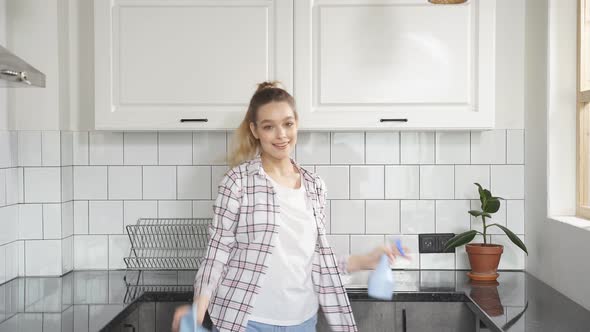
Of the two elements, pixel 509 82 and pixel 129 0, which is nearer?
pixel 129 0

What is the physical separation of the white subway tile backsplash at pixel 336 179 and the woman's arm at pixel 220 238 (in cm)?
79

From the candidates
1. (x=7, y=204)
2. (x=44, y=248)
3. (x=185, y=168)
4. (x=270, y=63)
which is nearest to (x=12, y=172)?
(x=7, y=204)

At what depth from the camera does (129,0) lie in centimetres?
253

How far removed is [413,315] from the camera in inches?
94.3

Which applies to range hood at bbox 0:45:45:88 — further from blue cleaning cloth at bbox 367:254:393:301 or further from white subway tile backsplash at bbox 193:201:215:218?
blue cleaning cloth at bbox 367:254:393:301

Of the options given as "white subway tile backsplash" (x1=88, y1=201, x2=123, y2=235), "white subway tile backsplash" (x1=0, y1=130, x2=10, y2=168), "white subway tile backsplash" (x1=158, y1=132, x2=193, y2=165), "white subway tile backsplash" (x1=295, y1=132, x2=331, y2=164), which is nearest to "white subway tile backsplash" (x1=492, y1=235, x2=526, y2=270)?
"white subway tile backsplash" (x1=295, y1=132, x2=331, y2=164)

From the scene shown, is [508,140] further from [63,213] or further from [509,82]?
[63,213]

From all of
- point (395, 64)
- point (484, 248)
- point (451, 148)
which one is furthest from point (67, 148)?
point (484, 248)

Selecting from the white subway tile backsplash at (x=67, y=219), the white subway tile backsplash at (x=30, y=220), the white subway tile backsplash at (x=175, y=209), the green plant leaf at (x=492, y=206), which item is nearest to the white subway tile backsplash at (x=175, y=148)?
the white subway tile backsplash at (x=175, y=209)

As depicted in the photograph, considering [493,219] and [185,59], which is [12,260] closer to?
[185,59]

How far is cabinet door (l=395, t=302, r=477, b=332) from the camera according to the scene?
2389 mm

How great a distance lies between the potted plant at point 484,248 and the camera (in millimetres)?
2604

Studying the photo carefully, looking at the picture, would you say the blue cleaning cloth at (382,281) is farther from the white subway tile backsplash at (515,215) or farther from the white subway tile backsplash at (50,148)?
the white subway tile backsplash at (50,148)

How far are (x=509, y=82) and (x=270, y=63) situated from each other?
99 cm
